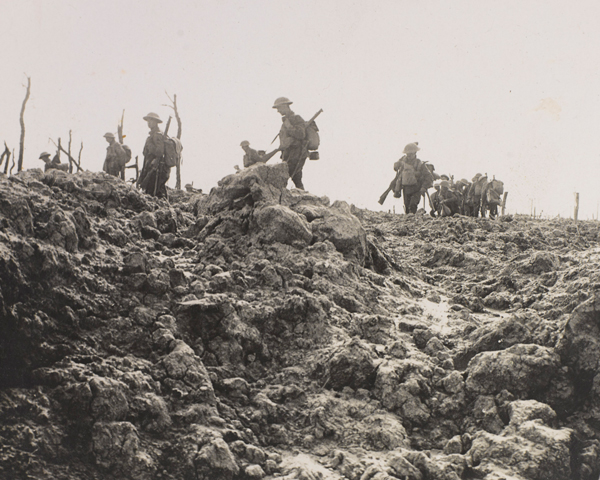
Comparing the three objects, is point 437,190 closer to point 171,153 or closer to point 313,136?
point 313,136

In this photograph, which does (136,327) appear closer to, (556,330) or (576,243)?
(556,330)

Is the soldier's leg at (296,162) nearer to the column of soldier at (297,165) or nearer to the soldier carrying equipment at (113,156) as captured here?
the column of soldier at (297,165)

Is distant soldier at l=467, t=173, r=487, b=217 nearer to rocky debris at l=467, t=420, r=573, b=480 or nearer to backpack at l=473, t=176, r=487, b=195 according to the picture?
backpack at l=473, t=176, r=487, b=195

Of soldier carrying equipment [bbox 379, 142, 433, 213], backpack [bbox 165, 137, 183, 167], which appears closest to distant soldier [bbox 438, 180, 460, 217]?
soldier carrying equipment [bbox 379, 142, 433, 213]

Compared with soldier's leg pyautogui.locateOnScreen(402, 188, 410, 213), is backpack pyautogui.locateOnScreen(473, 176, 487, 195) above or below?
above

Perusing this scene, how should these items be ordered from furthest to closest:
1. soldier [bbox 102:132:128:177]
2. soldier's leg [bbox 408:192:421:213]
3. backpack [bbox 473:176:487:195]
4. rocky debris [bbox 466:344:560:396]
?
backpack [bbox 473:176:487:195] → soldier's leg [bbox 408:192:421:213] → soldier [bbox 102:132:128:177] → rocky debris [bbox 466:344:560:396]

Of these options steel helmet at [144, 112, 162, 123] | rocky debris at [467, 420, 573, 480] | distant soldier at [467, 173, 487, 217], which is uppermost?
distant soldier at [467, 173, 487, 217]
